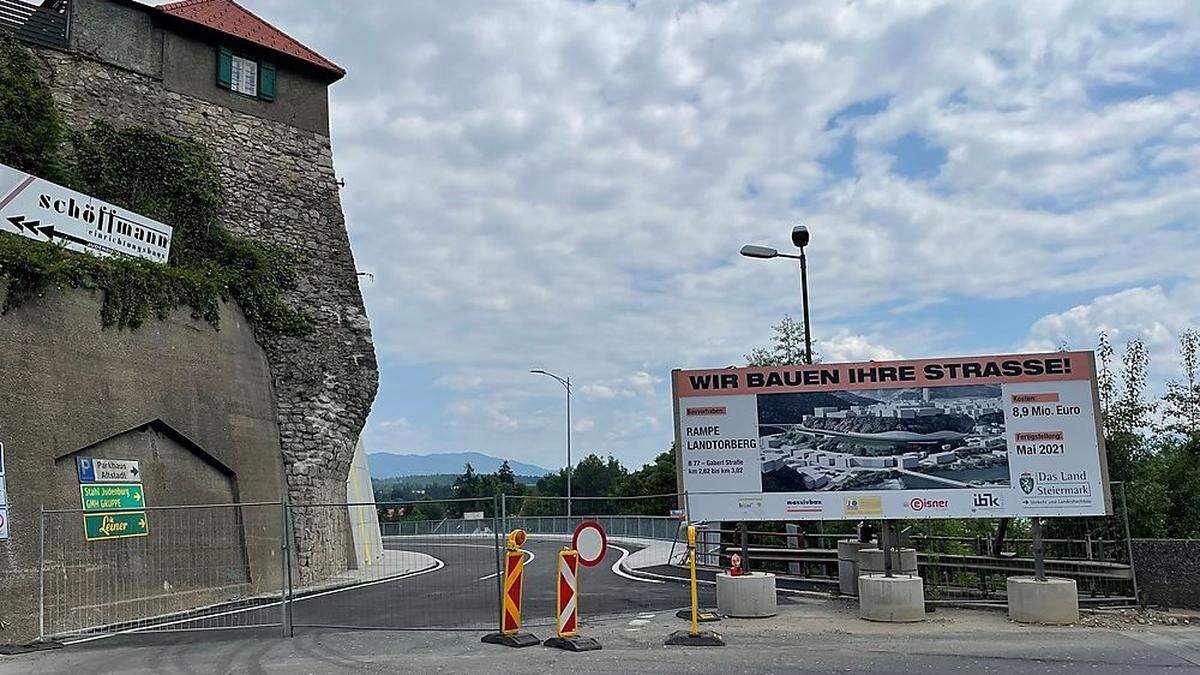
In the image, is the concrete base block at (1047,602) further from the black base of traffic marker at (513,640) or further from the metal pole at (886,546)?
the black base of traffic marker at (513,640)

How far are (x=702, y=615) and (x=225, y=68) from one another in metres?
19.4

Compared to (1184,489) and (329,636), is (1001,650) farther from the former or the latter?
(329,636)

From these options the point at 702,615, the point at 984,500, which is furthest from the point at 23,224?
the point at 984,500

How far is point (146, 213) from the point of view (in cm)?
2109

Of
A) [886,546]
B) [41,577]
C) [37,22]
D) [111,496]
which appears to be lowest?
[886,546]

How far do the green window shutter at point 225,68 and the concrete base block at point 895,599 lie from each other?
20.6 metres

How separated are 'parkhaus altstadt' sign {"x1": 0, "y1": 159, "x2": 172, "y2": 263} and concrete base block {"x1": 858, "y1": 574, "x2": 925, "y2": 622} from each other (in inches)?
611

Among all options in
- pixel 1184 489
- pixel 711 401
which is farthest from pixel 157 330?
pixel 1184 489

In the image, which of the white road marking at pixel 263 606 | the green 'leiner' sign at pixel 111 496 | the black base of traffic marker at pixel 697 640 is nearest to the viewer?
the black base of traffic marker at pixel 697 640

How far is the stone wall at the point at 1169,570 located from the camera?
43.9 ft

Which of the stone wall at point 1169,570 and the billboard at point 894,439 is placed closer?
the stone wall at point 1169,570

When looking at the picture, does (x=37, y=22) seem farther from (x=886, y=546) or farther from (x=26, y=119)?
(x=886, y=546)

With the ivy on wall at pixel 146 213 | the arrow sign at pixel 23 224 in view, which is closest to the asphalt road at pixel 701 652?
the ivy on wall at pixel 146 213

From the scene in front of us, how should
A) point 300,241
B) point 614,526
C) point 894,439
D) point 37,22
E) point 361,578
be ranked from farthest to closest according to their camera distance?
point 614,526, point 300,241, point 37,22, point 361,578, point 894,439
